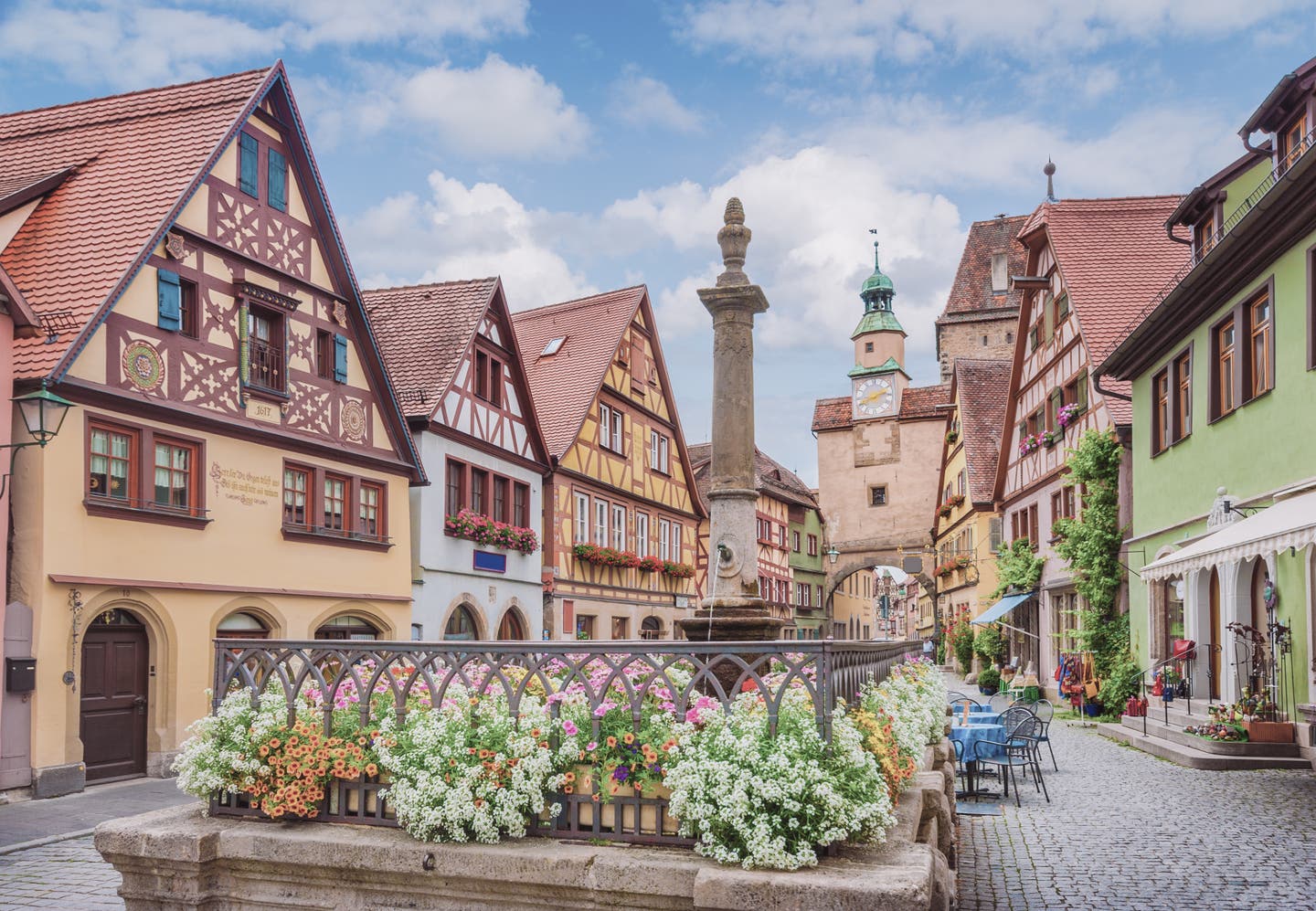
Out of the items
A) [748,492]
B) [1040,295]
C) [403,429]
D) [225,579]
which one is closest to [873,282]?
[1040,295]

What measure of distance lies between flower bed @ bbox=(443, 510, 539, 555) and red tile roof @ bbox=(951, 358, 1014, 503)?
16535 millimetres

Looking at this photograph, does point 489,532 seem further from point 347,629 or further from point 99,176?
point 99,176

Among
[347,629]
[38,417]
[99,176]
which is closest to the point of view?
[38,417]

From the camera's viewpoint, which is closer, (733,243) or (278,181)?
(733,243)

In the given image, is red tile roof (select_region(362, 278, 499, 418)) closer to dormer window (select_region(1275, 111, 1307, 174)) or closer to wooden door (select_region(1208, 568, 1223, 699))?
wooden door (select_region(1208, 568, 1223, 699))

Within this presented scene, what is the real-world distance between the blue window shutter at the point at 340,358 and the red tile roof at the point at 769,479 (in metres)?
25.6

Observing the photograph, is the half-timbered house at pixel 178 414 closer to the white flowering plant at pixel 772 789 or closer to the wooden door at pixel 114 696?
the wooden door at pixel 114 696

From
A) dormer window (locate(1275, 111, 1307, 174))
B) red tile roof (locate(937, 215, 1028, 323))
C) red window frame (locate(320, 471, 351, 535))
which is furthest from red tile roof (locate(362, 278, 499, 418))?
red tile roof (locate(937, 215, 1028, 323))

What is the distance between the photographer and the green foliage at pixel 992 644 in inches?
1260

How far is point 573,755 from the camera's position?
5.39 m

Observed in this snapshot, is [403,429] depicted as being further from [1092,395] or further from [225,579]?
[1092,395]

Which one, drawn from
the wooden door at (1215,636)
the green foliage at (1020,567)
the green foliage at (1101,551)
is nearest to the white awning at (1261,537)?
the wooden door at (1215,636)

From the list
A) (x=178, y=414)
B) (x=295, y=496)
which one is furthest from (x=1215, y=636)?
(x=178, y=414)

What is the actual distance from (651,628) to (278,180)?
55.9 ft
